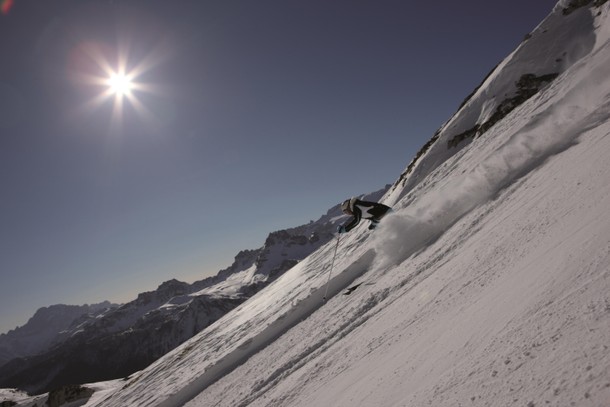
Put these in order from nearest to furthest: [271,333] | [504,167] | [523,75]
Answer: [504,167]
[271,333]
[523,75]

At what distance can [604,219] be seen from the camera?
203 inches

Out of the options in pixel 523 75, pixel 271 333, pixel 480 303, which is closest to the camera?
pixel 480 303

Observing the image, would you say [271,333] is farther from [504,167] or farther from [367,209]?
[504,167]

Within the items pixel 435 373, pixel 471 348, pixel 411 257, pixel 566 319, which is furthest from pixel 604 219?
pixel 411 257

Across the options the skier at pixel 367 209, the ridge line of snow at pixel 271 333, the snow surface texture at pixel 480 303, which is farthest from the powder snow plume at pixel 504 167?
the ridge line of snow at pixel 271 333

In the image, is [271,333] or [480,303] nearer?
[480,303]

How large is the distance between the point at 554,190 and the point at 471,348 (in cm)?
559

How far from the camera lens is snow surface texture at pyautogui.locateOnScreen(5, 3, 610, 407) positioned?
11.5 feet

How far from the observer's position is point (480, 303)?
219 inches

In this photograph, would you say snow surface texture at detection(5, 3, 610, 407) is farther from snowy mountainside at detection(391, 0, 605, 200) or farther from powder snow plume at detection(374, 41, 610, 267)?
snowy mountainside at detection(391, 0, 605, 200)

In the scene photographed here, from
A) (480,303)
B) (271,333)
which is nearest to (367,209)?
(271,333)

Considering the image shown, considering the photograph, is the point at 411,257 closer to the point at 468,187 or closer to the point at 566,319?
the point at 468,187

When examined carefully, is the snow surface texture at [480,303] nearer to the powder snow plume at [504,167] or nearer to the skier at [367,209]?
the powder snow plume at [504,167]

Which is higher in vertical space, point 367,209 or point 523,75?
point 523,75
